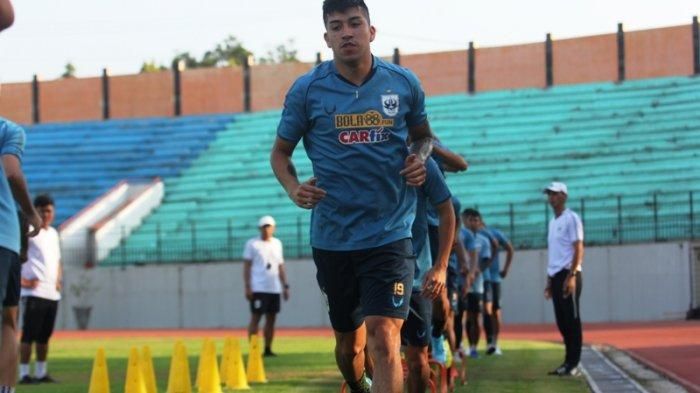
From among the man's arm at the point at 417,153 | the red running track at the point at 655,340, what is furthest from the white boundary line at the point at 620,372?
the man's arm at the point at 417,153

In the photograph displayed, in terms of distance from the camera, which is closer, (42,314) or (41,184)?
(42,314)

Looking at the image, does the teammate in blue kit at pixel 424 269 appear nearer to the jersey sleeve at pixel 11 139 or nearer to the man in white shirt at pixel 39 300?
the jersey sleeve at pixel 11 139

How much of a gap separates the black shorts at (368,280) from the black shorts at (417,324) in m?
1.05

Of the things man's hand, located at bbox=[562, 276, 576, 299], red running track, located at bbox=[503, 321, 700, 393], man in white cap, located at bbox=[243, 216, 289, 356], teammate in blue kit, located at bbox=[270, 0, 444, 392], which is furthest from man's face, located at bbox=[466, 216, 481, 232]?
teammate in blue kit, located at bbox=[270, 0, 444, 392]

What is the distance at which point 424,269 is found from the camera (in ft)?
33.7

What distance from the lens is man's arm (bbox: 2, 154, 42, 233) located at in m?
9.52

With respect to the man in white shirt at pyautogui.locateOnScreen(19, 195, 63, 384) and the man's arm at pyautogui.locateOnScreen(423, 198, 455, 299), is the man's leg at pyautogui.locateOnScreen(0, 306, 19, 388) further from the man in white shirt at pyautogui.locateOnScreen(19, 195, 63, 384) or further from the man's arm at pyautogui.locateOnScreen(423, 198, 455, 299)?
the man in white shirt at pyautogui.locateOnScreen(19, 195, 63, 384)

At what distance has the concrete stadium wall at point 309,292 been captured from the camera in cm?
3469

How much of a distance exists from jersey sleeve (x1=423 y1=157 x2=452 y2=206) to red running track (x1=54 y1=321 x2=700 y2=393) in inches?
199

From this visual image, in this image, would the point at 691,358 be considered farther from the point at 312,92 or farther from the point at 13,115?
the point at 13,115

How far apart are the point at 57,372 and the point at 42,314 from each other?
216 cm

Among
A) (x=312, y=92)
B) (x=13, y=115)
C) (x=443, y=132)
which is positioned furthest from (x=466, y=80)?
(x=312, y=92)

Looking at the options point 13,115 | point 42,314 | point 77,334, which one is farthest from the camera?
point 13,115

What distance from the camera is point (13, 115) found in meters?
57.6
